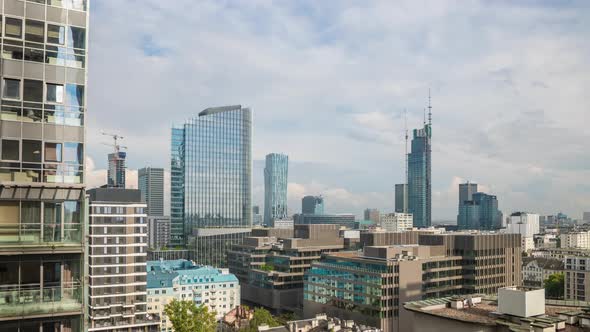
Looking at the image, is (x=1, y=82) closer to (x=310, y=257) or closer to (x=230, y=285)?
(x=230, y=285)

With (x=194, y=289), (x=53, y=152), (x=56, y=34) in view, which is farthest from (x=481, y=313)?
(x=194, y=289)

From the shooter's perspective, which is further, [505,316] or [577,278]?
[577,278]

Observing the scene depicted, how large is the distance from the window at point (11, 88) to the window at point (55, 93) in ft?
4.19

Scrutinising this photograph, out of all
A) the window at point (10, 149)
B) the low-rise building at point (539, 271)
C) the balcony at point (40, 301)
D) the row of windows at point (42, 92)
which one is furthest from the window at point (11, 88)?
the low-rise building at point (539, 271)

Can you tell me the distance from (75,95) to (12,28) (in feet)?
13.0

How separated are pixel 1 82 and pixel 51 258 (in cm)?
824

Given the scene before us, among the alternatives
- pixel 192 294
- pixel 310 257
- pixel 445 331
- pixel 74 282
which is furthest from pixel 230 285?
pixel 74 282

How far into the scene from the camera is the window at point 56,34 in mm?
24844

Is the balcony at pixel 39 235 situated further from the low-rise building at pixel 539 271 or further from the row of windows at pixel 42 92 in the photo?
the low-rise building at pixel 539 271

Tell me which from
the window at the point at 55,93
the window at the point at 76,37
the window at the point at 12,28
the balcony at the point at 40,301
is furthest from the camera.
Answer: the window at the point at 76,37

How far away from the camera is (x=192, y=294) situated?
12588cm

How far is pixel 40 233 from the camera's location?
2352cm

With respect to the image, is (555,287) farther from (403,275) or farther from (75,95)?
(75,95)

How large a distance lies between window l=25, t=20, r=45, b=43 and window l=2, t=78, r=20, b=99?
7.10 feet
